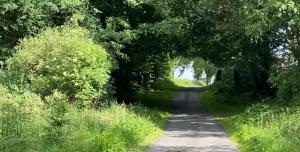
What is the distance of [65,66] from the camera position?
81.3ft

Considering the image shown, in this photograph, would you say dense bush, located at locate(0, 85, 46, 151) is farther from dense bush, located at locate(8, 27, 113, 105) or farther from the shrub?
the shrub

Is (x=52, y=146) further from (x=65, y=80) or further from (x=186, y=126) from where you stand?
(x=186, y=126)

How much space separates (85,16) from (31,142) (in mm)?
17608

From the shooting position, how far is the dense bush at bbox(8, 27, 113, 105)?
81.6 feet

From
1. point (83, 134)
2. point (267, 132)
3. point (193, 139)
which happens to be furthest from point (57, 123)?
point (267, 132)

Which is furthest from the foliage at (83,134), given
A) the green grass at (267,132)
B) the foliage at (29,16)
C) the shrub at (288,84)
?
the shrub at (288,84)

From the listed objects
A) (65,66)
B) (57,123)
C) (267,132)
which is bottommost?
(267,132)

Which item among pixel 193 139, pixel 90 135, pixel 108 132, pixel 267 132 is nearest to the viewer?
pixel 90 135

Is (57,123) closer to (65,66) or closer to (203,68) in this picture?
(65,66)

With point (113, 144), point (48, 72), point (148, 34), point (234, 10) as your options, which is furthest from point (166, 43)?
point (113, 144)

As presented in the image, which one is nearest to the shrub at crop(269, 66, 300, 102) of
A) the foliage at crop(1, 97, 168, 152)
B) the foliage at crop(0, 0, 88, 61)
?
the foliage at crop(1, 97, 168, 152)

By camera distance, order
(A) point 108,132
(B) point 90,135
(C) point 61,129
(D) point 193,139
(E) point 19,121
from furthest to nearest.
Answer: (D) point 193,139, (A) point 108,132, (C) point 61,129, (E) point 19,121, (B) point 90,135

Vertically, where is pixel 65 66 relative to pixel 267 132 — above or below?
above

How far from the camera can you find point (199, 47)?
4222 cm
